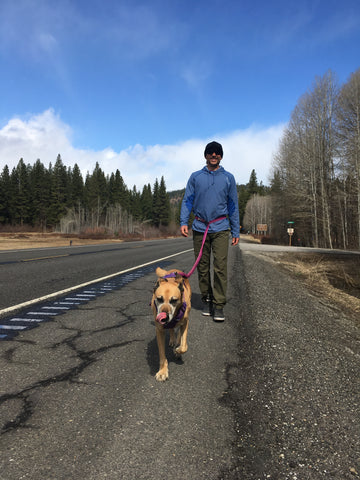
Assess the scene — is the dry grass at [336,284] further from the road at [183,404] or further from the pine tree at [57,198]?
the pine tree at [57,198]

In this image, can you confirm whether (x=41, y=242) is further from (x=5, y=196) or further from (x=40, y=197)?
(x=40, y=197)

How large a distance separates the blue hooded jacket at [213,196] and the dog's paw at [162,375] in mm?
2105

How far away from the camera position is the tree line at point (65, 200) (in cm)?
6694

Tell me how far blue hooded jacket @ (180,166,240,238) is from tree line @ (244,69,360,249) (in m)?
22.1

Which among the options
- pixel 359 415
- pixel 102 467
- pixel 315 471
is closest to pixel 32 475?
pixel 102 467

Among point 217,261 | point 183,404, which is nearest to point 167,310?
point 183,404

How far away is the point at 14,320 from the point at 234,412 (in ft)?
10.0

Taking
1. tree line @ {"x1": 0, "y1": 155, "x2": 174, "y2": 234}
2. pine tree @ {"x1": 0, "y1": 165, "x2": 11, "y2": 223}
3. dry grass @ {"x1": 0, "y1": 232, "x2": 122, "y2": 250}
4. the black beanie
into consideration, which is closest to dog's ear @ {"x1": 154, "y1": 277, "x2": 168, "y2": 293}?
the black beanie

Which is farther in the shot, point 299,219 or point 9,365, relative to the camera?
point 299,219

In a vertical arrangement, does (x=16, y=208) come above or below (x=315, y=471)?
above

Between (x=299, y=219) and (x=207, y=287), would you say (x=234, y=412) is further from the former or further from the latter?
(x=299, y=219)

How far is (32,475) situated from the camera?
1.35m

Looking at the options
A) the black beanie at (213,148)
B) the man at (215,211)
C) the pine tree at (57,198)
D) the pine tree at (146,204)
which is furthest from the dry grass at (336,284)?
the pine tree at (146,204)

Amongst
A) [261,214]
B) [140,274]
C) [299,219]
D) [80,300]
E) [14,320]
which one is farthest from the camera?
[261,214]
